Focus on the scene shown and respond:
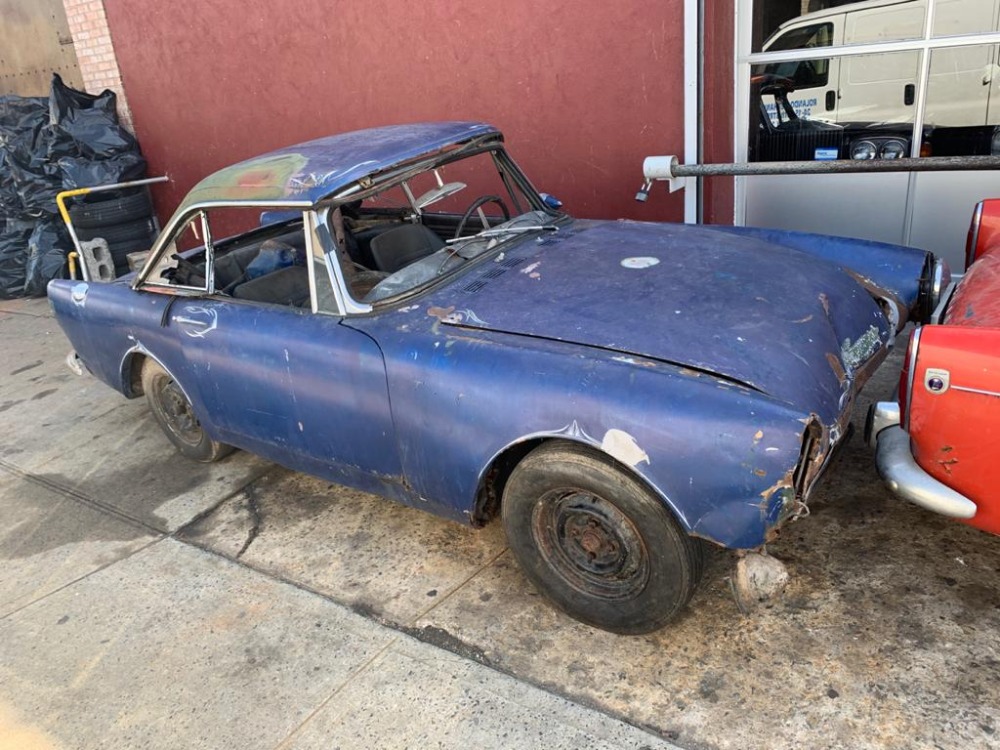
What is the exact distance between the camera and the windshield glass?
3143 mm

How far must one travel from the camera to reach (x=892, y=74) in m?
5.08

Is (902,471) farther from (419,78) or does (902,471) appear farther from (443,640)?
(419,78)

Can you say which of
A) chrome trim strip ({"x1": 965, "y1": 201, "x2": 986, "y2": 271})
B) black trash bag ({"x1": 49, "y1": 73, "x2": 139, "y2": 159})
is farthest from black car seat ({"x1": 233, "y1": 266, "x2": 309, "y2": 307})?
black trash bag ({"x1": 49, "y1": 73, "x2": 139, "y2": 159})

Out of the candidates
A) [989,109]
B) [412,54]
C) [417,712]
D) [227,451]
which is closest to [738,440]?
[417,712]

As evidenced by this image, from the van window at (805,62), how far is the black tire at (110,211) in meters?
6.23

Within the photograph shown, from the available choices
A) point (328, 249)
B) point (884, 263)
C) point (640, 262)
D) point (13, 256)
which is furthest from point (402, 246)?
point (13, 256)

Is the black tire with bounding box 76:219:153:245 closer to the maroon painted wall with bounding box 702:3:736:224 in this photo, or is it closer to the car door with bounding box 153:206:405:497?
the car door with bounding box 153:206:405:497

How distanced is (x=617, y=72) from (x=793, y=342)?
10.8 feet

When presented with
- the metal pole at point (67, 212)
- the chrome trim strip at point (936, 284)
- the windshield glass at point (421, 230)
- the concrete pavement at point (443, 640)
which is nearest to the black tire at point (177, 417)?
the concrete pavement at point (443, 640)

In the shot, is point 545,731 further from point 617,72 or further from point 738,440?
point 617,72

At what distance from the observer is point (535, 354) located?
8.18ft

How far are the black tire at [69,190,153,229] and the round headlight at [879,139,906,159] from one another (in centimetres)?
696

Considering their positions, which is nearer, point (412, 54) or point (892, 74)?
point (892, 74)

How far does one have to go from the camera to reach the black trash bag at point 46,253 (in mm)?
7969
